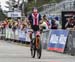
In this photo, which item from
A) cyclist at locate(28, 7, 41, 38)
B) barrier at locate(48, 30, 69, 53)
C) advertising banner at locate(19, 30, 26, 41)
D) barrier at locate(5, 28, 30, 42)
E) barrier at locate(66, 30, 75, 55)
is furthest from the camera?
advertising banner at locate(19, 30, 26, 41)

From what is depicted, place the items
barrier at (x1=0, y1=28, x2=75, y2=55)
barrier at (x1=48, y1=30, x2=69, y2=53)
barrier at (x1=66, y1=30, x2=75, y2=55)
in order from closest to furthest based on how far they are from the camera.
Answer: barrier at (x1=66, y1=30, x2=75, y2=55)
barrier at (x1=0, y1=28, x2=75, y2=55)
barrier at (x1=48, y1=30, x2=69, y2=53)

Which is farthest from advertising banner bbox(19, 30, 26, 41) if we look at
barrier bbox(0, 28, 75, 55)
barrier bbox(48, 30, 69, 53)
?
barrier bbox(48, 30, 69, 53)

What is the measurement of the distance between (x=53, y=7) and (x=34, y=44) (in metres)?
39.5

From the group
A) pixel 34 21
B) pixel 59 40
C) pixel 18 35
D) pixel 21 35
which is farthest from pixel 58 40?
pixel 18 35

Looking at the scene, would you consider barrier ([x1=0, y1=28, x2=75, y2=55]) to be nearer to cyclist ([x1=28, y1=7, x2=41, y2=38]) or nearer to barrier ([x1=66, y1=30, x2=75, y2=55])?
barrier ([x1=66, y1=30, x2=75, y2=55])

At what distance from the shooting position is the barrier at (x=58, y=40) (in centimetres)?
2093

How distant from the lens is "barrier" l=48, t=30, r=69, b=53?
20927 millimetres

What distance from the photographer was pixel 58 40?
21750 mm

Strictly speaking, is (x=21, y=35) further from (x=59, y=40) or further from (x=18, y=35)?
(x=59, y=40)

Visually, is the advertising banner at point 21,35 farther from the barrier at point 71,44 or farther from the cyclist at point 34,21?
the cyclist at point 34,21

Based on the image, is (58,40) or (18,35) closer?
(58,40)

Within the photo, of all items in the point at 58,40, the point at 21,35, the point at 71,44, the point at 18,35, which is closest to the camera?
the point at 71,44

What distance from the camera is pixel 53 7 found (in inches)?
2234

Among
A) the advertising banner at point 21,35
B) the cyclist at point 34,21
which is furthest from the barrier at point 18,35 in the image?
the cyclist at point 34,21
